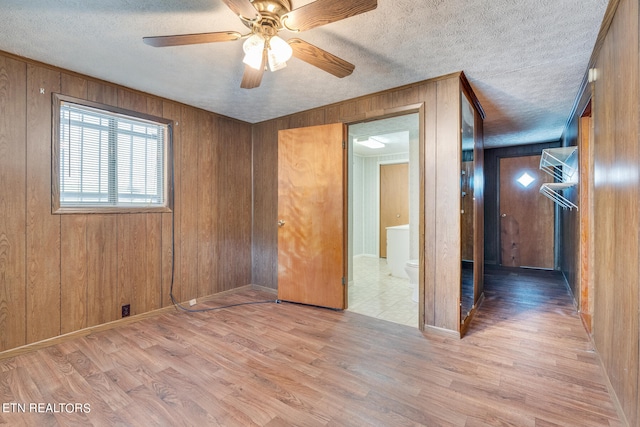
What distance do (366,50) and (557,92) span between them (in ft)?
7.10

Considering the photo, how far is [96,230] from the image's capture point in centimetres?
274

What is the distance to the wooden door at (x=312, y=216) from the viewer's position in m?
3.30

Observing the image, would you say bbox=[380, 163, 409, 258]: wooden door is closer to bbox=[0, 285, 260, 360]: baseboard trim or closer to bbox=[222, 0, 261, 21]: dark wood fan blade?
bbox=[0, 285, 260, 360]: baseboard trim

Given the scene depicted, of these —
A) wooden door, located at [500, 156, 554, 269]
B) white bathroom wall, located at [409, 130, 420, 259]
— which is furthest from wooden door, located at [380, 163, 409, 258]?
white bathroom wall, located at [409, 130, 420, 259]

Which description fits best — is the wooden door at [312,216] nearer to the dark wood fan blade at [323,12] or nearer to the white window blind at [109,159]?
the white window blind at [109,159]

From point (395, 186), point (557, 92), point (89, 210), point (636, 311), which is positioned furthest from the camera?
point (395, 186)

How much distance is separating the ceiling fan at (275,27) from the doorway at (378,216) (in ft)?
5.98

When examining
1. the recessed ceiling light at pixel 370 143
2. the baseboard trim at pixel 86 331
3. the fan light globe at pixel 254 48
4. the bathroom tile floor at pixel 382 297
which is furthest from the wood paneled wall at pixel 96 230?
the recessed ceiling light at pixel 370 143

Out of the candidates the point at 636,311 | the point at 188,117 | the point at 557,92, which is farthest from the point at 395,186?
the point at 636,311

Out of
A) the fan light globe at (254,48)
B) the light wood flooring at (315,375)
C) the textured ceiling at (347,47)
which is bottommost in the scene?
the light wood flooring at (315,375)

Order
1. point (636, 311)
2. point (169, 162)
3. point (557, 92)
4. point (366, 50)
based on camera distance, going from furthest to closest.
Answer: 1. point (169, 162)
2. point (557, 92)
3. point (366, 50)
4. point (636, 311)

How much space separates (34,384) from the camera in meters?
1.92

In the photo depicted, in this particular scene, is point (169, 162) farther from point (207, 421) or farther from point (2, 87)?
point (207, 421)

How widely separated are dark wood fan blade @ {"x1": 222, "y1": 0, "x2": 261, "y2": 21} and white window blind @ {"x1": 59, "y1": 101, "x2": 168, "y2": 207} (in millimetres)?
2059
